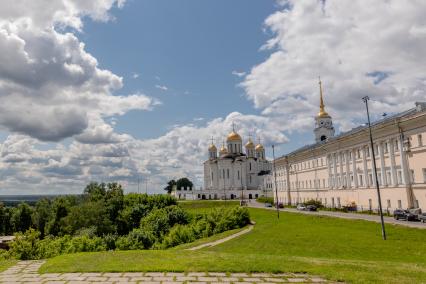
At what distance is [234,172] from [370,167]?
7990cm

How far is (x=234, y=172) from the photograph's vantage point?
13088cm

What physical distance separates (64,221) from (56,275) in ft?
203

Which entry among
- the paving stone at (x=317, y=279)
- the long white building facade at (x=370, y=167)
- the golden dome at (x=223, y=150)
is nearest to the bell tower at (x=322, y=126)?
the long white building facade at (x=370, y=167)

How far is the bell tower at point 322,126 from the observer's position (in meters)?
91.4

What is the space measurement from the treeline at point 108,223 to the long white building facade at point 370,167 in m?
19.0

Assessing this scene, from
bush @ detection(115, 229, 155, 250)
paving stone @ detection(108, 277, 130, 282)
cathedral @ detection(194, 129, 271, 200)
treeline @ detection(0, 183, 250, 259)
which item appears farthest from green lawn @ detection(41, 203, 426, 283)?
cathedral @ detection(194, 129, 271, 200)

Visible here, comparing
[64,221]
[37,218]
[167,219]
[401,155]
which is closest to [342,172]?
[401,155]

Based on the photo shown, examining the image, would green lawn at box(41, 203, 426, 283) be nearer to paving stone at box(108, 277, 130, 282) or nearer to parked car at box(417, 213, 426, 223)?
paving stone at box(108, 277, 130, 282)

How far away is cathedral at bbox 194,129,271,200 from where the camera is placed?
127438 mm

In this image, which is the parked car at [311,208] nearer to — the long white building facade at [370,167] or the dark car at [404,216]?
the long white building facade at [370,167]

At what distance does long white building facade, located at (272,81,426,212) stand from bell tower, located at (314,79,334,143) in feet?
38.0

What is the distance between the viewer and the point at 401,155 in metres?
45.0

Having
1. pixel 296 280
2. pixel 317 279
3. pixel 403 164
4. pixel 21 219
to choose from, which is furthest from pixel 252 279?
pixel 21 219

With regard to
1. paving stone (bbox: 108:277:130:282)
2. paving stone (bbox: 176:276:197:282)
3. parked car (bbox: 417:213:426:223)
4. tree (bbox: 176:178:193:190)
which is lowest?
parked car (bbox: 417:213:426:223)
